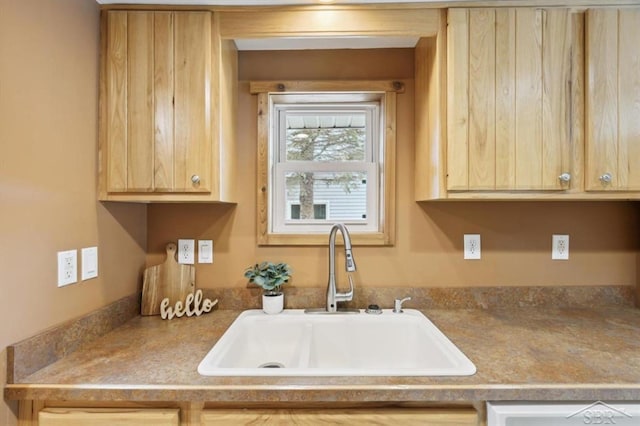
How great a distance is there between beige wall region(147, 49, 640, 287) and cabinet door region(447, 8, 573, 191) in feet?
1.14

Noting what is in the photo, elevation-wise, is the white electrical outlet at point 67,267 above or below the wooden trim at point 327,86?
below

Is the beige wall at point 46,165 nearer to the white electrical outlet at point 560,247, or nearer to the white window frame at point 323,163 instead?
the white window frame at point 323,163

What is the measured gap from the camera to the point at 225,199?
4.76 feet

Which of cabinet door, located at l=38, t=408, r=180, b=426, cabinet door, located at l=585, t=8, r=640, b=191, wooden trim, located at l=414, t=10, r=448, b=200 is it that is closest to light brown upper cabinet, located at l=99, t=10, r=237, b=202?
cabinet door, located at l=38, t=408, r=180, b=426

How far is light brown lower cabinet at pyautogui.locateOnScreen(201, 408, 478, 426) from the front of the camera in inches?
35.3

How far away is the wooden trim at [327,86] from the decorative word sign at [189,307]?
103 centimetres

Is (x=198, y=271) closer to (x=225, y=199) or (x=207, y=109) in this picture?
(x=225, y=199)

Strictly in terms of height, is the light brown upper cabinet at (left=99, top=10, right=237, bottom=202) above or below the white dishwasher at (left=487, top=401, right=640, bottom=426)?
above

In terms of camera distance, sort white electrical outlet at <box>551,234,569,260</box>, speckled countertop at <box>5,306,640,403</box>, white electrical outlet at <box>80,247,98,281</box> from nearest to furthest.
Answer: speckled countertop at <box>5,306,640,403</box> < white electrical outlet at <box>80,247,98,281</box> < white electrical outlet at <box>551,234,569,260</box>

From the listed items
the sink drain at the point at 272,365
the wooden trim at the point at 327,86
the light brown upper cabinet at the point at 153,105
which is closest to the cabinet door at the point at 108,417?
the sink drain at the point at 272,365

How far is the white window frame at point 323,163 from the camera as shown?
1.72 m

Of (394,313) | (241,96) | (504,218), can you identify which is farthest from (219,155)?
(504,218)

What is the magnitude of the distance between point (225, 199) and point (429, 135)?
0.93 m

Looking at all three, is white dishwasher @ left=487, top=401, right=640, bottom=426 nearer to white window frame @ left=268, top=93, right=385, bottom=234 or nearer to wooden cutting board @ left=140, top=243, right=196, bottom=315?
white window frame @ left=268, top=93, right=385, bottom=234
